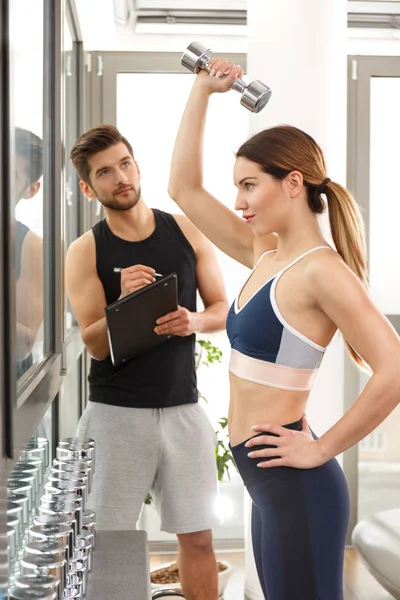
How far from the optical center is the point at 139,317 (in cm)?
232

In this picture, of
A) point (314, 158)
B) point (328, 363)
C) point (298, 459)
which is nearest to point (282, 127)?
point (314, 158)

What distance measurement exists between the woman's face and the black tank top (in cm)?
86

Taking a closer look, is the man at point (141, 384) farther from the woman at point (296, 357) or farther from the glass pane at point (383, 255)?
the glass pane at point (383, 255)

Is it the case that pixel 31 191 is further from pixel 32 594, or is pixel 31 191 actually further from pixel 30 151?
pixel 32 594

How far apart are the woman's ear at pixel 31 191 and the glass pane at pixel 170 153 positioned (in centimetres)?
221

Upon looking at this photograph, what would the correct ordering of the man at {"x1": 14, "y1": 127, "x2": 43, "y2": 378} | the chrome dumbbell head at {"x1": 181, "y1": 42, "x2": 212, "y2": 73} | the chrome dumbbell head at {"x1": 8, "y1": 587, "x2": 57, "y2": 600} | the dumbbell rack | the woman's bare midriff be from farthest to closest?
the chrome dumbbell head at {"x1": 181, "y1": 42, "x2": 212, "y2": 73}, the woman's bare midriff, the man at {"x1": 14, "y1": 127, "x2": 43, "y2": 378}, the dumbbell rack, the chrome dumbbell head at {"x1": 8, "y1": 587, "x2": 57, "y2": 600}

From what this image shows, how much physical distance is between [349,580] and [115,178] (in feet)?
7.35

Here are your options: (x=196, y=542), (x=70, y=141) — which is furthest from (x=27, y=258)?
(x=70, y=141)

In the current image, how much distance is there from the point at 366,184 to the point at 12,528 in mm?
3101

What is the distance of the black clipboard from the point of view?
2.24 meters

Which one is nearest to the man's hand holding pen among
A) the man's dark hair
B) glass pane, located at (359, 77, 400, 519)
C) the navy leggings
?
the man's dark hair

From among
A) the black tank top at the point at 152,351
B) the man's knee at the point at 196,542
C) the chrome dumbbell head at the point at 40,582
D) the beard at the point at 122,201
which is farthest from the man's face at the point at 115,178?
the chrome dumbbell head at the point at 40,582

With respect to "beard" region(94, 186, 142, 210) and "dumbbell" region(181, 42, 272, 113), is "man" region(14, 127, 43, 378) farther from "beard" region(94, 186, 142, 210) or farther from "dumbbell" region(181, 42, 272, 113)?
"beard" region(94, 186, 142, 210)

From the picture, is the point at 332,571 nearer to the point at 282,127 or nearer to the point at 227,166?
the point at 282,127
